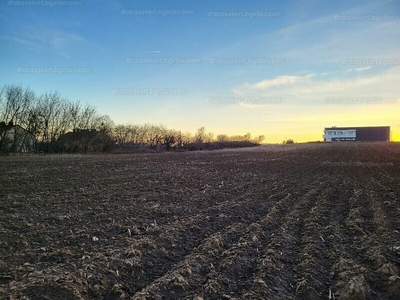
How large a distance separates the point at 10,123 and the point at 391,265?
57823 mm

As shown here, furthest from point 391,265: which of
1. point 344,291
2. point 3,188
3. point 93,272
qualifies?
point 3,188

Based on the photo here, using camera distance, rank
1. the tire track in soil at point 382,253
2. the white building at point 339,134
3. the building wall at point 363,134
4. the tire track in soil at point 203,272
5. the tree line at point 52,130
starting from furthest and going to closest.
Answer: the white building at point 339,134, the building wall at point 363,134, the tree line at point 52,130, the tire track in soil at point 382,253, the tire track in soil at point 203,272

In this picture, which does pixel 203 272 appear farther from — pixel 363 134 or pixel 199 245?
pixel 363 134

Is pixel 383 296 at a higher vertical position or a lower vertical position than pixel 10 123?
lower

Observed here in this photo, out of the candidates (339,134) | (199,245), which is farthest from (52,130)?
(339,134)

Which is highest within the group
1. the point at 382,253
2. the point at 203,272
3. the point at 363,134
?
the point at 363,134

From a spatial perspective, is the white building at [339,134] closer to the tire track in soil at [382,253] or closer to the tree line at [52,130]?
the tree line at [52,130]

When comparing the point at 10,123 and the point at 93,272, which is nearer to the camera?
the point at 93,272

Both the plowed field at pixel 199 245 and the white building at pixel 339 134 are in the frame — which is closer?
the plowed field at pixel 199 245

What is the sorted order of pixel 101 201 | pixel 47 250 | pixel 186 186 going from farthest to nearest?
pixel 186 186, pixel 101 201, pixel 47 250

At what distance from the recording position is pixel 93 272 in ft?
15.2

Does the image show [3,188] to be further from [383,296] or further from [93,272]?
[383,296]

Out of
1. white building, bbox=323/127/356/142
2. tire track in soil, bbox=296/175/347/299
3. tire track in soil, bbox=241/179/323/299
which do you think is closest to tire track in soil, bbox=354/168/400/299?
tire track in soil, bbox=296/175/347/299

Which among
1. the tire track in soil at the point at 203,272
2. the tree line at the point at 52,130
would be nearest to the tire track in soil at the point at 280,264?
the tire track in soil at the point at 203,272
